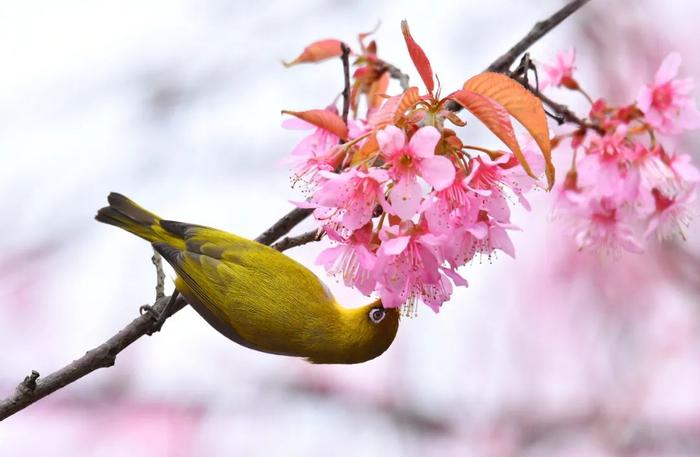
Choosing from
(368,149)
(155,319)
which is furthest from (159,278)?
(368,149)

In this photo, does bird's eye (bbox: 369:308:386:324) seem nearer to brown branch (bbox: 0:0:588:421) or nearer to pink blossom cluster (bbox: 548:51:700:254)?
brown branch (bbox: 0:0:588:421)

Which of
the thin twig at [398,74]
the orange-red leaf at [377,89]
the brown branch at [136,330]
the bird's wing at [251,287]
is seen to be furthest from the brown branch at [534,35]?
the bird's wing at [251,287]

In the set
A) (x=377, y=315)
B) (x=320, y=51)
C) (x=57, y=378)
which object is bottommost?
(x=57, y=378)

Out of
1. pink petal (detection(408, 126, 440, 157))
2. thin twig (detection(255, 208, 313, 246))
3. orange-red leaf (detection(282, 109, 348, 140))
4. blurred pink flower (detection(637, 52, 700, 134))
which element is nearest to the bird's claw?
thin twig (detection(255, 208, 313, 246))

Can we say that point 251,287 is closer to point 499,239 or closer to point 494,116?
point 499,239

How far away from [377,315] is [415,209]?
27.4 inches

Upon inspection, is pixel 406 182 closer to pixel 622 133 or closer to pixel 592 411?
pixel 622 133

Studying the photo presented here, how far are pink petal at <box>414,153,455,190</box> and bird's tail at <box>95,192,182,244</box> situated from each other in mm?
1181

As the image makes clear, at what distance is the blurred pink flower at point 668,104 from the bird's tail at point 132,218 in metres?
1.18

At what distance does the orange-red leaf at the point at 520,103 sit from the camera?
39.7 inches

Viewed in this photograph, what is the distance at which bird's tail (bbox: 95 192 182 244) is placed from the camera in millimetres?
2133

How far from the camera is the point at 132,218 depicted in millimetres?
2152

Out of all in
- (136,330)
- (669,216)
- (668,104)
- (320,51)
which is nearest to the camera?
(136,330)

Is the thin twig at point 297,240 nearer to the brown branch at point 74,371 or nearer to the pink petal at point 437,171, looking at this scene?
the brown branch at point 74,371
